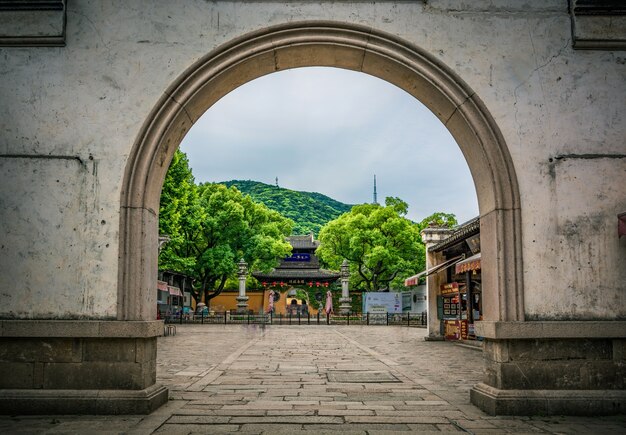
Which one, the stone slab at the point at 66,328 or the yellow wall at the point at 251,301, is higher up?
the stone slab at the point at 66,328

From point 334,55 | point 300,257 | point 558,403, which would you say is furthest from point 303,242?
point 558,403

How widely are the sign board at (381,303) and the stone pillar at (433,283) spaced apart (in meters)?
12.5

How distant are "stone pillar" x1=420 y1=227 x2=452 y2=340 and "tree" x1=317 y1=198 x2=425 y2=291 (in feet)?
59.4

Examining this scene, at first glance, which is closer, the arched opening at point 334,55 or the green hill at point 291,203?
the arched opening at point 334,55

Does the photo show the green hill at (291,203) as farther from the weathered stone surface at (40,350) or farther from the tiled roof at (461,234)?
the weathered stone surface at (40,350)

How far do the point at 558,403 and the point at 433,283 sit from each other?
1243 cm

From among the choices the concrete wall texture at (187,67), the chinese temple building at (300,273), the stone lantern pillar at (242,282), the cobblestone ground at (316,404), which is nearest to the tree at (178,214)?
the stone lantern pillar at (242,282)

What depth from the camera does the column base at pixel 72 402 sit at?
541 cm

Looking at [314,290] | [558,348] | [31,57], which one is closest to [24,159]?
[31,57]

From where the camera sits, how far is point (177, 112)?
600 centimetres

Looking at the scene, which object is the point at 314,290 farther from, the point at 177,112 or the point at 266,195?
the point at 266,195

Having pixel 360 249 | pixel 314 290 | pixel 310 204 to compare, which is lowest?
pixel 314 290

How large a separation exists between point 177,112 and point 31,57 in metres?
1.68

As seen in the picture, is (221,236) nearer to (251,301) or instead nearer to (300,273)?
(300,273)
